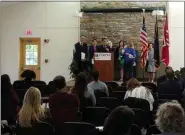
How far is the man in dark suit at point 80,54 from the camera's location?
540 inches

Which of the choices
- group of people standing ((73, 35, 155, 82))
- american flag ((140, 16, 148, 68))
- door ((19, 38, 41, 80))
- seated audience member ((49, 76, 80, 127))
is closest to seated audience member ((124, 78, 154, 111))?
seated audience member ((49, 76, 80, 127))

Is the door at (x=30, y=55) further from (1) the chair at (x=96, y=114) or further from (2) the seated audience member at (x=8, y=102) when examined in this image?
(1) the chair at (x=96, y=114)

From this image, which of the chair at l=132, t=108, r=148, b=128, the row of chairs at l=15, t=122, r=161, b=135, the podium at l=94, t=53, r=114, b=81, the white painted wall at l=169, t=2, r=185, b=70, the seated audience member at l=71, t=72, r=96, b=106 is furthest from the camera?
the white painted wall at l=169, t=2, r=185, b=70

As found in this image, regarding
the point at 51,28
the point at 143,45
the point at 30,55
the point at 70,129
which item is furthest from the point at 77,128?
the point at 30,55

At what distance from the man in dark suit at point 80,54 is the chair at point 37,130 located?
385 inches

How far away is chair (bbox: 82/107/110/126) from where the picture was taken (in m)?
4.81

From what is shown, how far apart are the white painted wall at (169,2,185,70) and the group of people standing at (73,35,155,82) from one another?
1326 mm

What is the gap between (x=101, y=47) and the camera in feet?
44.5

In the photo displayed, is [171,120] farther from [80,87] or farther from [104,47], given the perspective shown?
[104,47]

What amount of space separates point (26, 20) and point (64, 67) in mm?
2484

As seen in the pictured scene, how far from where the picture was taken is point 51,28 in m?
15.0

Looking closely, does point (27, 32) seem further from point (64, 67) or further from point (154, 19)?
point (154, 19)

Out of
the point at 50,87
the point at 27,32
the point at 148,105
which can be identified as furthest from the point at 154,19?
the point at 148,105

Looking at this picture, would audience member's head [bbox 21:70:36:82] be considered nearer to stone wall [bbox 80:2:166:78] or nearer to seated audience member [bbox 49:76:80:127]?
seated audience member [bbox 49:76:80:127]
